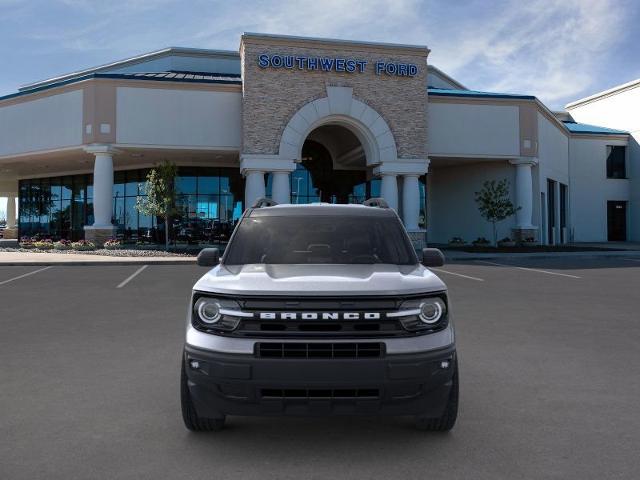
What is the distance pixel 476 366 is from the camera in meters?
6.10

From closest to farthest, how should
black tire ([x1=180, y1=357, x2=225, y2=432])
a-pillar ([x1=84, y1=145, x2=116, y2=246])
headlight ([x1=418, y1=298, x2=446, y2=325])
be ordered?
headlight ([x1=418, y1=298, x2=446, y2=325])
black tire ([x1=180, y1=357, x2=225, y2=432])
a-pillar ([x1=84, y1=145, x2=116, y2=246])

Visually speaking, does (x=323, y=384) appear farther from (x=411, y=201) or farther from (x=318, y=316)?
(x=411, y=201)

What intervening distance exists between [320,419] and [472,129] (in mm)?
28421

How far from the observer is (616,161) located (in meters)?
41.9

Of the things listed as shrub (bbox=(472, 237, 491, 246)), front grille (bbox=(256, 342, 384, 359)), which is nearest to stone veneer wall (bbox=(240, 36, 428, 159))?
shrub (bbox=(472, 237, 491, 246))

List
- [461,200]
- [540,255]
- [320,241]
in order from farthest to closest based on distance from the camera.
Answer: [461,200] → [540,255] → [320,241]

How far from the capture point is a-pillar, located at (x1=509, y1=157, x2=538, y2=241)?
103 ft

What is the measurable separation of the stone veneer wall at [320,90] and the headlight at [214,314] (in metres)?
23.7

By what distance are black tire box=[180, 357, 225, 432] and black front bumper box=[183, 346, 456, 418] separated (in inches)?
15.7

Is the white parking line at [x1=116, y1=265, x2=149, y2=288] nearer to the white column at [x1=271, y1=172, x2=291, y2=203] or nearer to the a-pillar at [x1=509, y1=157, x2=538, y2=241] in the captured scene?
the white column at [x1=271, y1=172, x2=291, y2=203]

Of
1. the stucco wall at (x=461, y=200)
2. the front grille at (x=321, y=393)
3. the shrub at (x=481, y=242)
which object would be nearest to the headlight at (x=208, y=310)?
the front grille at (x=321, y=393)

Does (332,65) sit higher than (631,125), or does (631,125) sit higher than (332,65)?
(631,125)

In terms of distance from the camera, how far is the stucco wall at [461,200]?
32.9 meters

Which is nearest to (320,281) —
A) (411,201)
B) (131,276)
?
(131,276)
